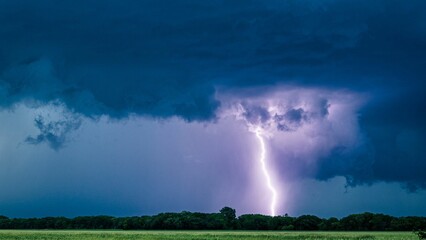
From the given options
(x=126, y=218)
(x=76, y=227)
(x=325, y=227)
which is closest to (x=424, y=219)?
(x=325, y=227)

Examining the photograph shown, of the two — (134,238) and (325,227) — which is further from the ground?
(325,227)

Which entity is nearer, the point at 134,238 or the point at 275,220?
the point at 134,238

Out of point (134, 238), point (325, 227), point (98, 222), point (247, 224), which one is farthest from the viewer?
point (98, 222)

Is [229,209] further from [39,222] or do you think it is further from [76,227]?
[39,222]

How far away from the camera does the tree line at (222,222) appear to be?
157 m

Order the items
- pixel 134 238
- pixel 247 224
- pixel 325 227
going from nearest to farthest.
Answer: pixel 134 238, pixel 325 227, pixel 247 224

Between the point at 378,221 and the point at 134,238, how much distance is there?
3097 inches

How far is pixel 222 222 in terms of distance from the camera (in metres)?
167

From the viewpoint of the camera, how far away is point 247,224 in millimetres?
169000

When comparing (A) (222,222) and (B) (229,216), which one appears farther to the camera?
(B) (229,216)

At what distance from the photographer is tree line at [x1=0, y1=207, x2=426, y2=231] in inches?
6171

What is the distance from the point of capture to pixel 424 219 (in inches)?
6309

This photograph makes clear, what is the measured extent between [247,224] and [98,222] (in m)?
46.6

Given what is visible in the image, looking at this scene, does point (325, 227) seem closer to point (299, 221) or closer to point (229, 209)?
point (299, 221)
